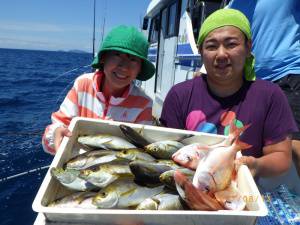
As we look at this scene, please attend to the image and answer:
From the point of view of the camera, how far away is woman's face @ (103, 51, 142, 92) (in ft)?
8.05

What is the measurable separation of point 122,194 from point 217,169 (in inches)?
16.7

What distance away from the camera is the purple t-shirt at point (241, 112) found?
2143 millimetres

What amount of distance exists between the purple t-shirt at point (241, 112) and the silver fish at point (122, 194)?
0.82 metres

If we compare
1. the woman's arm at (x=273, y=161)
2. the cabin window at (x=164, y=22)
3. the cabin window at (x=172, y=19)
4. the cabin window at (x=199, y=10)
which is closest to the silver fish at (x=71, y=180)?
the woman's arm at (x=273, y=161)

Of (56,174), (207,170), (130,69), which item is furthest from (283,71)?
(56,174)

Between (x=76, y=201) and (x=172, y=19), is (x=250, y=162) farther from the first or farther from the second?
(x=172, y=19)

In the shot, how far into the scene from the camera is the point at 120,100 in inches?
103

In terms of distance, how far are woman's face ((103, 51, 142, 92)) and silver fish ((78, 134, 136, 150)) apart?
0.59 meters

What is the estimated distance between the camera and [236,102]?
2.24 metres

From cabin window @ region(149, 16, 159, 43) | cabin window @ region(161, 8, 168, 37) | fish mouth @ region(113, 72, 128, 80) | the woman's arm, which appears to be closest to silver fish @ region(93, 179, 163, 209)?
the woman's arm

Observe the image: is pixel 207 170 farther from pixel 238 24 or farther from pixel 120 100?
pixel 120 100

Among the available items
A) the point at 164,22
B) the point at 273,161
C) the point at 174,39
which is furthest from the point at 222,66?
the point at 164,22

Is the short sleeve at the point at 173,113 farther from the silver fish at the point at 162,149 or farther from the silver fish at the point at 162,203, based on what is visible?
the silver fish at the point at 162,203

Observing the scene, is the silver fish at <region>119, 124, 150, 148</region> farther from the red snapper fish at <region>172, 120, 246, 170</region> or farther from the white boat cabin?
the white boat cabin
